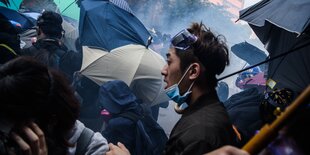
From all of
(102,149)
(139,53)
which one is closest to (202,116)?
(102,149)

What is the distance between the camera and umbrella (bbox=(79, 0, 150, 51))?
543cm

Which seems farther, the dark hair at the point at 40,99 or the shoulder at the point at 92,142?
the shoulder at the point at 92,142

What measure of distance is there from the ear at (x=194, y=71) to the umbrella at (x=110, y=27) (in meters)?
2.73

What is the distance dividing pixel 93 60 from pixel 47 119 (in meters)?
3.24

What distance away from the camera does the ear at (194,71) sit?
2.63m

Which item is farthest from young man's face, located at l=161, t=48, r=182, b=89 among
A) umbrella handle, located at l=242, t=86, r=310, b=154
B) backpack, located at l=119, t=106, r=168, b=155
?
umbrella handle, located at l=242, t=86, r=310, b=154

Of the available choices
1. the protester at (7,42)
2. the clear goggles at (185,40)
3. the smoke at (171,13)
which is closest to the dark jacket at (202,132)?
the clear goggles at (185,40)

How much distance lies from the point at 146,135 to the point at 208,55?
4.37ft

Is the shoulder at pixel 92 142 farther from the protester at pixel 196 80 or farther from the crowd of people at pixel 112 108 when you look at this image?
the protester at pixel 196 80

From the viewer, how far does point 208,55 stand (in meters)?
2.66

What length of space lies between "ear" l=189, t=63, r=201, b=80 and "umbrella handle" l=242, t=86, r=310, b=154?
1.94 m

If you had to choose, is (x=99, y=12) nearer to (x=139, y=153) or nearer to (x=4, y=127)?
(x=139, y=153)

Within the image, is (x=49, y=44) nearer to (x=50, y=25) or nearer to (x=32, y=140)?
(x=50, y=25)

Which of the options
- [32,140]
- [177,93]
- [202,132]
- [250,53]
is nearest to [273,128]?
[32,140]
